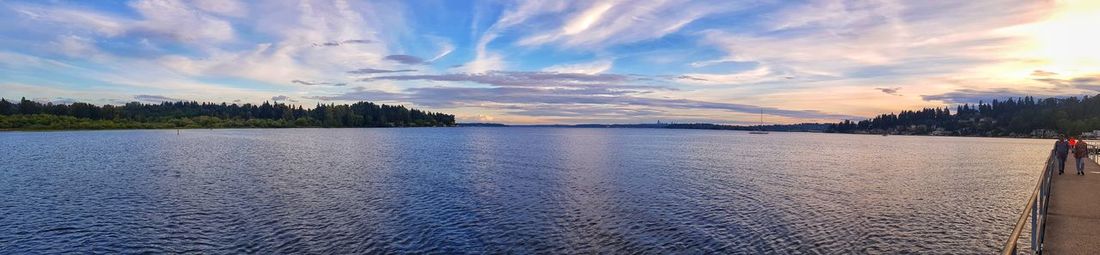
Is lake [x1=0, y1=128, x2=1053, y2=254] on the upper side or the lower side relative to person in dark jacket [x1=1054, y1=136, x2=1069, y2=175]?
lower

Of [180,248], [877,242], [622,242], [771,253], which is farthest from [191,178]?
[877,242]

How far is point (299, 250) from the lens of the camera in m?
22.8

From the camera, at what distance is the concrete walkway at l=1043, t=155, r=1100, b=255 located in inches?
565

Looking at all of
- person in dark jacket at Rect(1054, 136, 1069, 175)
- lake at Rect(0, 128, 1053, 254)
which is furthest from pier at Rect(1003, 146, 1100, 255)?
person in dark jacket at Rect(1054, 136, 1069, 175)

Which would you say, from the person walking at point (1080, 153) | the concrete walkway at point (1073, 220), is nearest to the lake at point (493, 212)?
the concrete walkway at point (1073, 220)

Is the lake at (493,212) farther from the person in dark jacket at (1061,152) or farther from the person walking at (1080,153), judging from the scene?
the person walking at (1080,153)

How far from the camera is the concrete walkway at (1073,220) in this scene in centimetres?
1434

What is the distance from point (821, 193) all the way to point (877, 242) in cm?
1820

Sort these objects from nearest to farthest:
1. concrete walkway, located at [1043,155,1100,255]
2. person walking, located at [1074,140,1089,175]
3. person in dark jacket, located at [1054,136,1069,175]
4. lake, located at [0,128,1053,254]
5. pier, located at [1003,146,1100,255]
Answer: pier, located at [1003,146,1100,255] → concrete walkway, located at [1043,155,1100,255] → lake, located at [0,128,1053,254] → person walking, located at [1074,140,1089,175] → person in dark jacket, located at [1054,136,1069,175]

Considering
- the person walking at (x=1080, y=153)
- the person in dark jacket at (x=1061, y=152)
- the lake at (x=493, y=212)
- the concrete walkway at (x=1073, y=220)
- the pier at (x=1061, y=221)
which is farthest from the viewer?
the person in dark jacket at (x=1061, y=152)

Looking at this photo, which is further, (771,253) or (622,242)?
(622,242)

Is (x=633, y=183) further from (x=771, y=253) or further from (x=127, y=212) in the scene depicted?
(x=127, y=212)

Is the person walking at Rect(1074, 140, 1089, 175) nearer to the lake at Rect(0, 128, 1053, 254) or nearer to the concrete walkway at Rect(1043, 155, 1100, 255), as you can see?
the lake at Rect(0, 128, 1053, 254)

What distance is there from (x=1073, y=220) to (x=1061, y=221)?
0.49m
